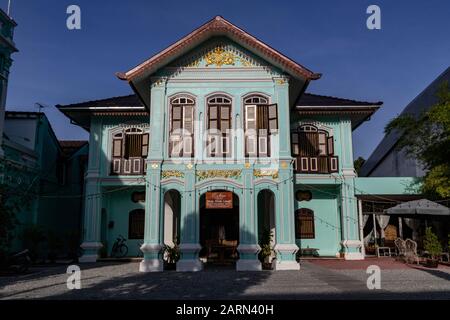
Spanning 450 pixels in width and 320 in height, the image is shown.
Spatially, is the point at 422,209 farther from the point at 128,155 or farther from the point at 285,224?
the point at 128,155

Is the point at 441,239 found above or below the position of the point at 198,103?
below

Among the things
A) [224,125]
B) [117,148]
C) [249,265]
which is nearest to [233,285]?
[249,265]

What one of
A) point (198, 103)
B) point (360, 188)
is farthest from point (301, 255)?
point (198, 103)

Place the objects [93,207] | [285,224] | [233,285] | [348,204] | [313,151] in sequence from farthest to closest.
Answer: [313,151], [348,204], [93,207], [285,224], [233,285]

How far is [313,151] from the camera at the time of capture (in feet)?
60.1

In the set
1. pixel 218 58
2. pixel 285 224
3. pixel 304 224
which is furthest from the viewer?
pixel 304 224

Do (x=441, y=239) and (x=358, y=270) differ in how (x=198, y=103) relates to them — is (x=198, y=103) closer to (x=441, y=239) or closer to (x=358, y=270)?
(x=358, y=270)

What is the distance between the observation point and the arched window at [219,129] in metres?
14.8

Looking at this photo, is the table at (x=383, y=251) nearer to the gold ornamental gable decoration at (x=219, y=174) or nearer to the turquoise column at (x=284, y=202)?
the turquoise column at (x=284, y=202)

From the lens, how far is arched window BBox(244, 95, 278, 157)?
580 inches

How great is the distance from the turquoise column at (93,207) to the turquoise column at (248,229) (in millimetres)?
7062

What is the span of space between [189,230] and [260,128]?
4.36 metres
